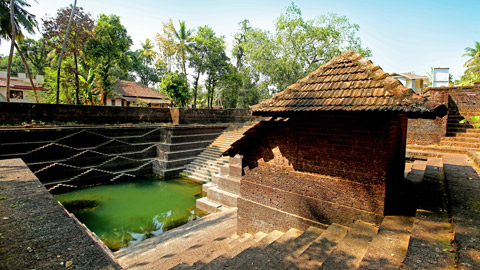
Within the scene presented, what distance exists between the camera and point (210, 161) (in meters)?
13.5

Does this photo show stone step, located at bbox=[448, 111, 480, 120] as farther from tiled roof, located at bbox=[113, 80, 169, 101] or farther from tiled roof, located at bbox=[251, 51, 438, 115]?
tiled roof, located at bbox=[113, 80, 169, 101]

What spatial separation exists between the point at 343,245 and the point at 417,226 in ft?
3.35

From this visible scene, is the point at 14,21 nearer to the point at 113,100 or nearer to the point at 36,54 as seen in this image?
the point at 113,100

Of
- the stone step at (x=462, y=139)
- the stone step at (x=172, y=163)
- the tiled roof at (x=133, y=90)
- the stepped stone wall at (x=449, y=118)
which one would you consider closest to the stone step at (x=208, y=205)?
the stone step at (x=172, y=163)

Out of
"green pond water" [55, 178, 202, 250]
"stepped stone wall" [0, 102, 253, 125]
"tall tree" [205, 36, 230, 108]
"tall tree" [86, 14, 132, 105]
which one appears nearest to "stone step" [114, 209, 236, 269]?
"green pond water" [55, 178, 202, 250]

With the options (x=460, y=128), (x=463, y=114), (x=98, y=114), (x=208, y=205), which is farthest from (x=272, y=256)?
(x=463, y=114)

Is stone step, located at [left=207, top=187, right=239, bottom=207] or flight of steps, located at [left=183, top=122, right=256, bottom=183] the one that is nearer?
stone step, located at [left=207, top=187, right=239, bottom=207]

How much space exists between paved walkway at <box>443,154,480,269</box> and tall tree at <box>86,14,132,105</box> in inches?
802

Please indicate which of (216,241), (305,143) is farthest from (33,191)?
(305,143)

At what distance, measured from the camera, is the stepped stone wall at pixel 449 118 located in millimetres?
10852

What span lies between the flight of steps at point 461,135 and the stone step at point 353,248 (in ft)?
29.6

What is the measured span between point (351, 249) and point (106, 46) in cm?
2011

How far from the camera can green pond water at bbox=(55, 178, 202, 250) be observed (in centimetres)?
742

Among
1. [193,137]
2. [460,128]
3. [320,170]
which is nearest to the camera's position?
[320,170]
